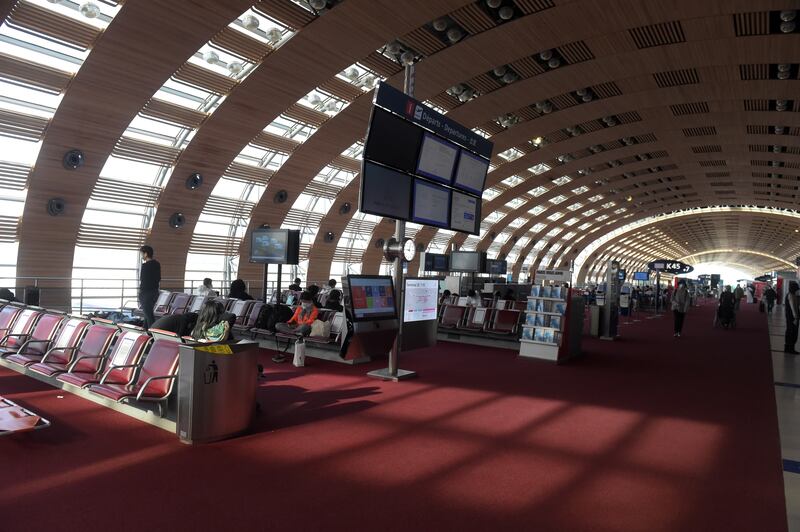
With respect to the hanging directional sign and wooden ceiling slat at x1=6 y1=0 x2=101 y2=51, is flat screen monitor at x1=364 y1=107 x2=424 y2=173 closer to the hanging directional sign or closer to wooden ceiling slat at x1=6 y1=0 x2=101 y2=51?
wooden ceiling slat at x1=6 y1=0 x2=101 y2=51

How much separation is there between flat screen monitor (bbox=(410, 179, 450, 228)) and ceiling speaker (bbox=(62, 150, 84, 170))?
11.3 metres

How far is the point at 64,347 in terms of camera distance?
19.9 ft

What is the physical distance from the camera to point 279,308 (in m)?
10.0

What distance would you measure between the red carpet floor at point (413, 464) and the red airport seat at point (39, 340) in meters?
0.36

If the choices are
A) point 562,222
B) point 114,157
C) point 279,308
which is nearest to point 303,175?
point 114,157

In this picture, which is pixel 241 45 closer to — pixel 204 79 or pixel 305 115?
pixel 204 79

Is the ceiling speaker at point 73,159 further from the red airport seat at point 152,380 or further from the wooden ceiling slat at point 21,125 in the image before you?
the red airport seat at point 152,380

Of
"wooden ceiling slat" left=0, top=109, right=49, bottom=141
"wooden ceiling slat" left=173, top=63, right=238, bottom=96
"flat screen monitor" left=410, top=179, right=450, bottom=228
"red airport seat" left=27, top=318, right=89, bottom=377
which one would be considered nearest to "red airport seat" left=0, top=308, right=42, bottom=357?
"red airport seat" left=27, top=318, right=89, bottom=377

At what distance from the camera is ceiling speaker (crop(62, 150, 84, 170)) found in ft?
46.4

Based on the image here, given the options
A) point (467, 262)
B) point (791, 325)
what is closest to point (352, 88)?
point (467, 262)

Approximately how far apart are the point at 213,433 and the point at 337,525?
191 cm

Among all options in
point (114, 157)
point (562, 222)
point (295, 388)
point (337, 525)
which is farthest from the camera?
point (562, 222)

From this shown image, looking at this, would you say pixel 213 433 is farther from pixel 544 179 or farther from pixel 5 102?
pixel 544 179

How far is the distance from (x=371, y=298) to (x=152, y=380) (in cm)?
326
